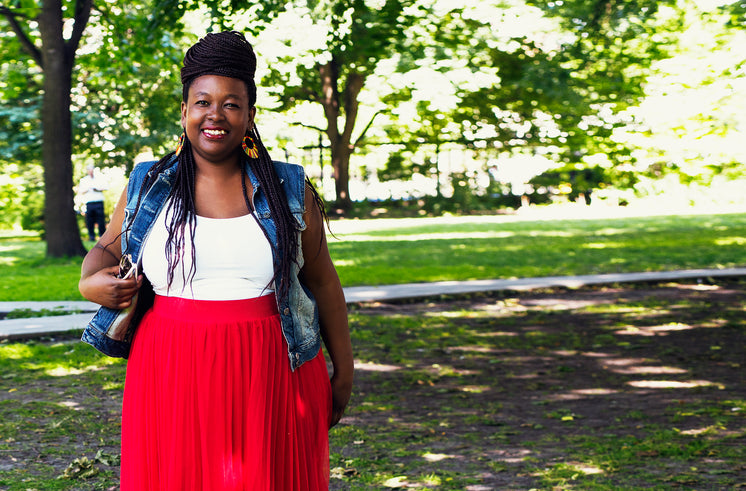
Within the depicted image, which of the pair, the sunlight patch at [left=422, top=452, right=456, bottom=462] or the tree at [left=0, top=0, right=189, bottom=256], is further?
the tree at [left=0, top=0, right=189, bottom=256]

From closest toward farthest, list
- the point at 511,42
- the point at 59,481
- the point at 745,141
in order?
the point at 59,481, the point at 511,42, the point at 745,141

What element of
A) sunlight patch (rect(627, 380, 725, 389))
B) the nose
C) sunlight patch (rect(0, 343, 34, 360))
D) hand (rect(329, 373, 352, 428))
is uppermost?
the nose

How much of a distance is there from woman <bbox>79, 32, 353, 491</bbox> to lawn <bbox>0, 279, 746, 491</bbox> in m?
2.36

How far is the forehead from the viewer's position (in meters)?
2.45

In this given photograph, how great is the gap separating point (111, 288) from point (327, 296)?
0.64 m

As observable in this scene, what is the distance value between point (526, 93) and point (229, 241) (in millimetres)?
17705

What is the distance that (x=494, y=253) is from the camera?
1642 cm

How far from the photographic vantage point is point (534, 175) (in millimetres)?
33500

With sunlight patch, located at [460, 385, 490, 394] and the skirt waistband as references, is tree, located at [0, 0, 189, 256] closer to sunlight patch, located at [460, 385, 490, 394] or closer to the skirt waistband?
sunlight patch, located at [460, 385, 490, 394]

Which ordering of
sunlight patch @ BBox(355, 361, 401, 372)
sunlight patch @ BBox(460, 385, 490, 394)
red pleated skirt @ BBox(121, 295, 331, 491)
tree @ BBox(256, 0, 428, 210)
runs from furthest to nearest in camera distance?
1. tree @ BBox(256, 0, 428, 210)
2. sunlight patch @ BBox(355, 361, 401, 372)
3. sunlight patch @ BBox(460, 385, 490, 394)
4. red pleated skirt @ BBox(121, 295, 331, 491)

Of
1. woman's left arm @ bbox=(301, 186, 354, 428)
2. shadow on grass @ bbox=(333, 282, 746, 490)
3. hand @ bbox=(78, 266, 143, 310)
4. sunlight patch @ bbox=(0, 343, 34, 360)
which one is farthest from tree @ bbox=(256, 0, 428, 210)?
hand @ bbox=(78, 266, 143, 310)

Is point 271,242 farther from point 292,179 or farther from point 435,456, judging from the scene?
point 435,456

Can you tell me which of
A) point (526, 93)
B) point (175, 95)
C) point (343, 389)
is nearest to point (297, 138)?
point (175, 95)

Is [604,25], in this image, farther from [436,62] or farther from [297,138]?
[297,138]
